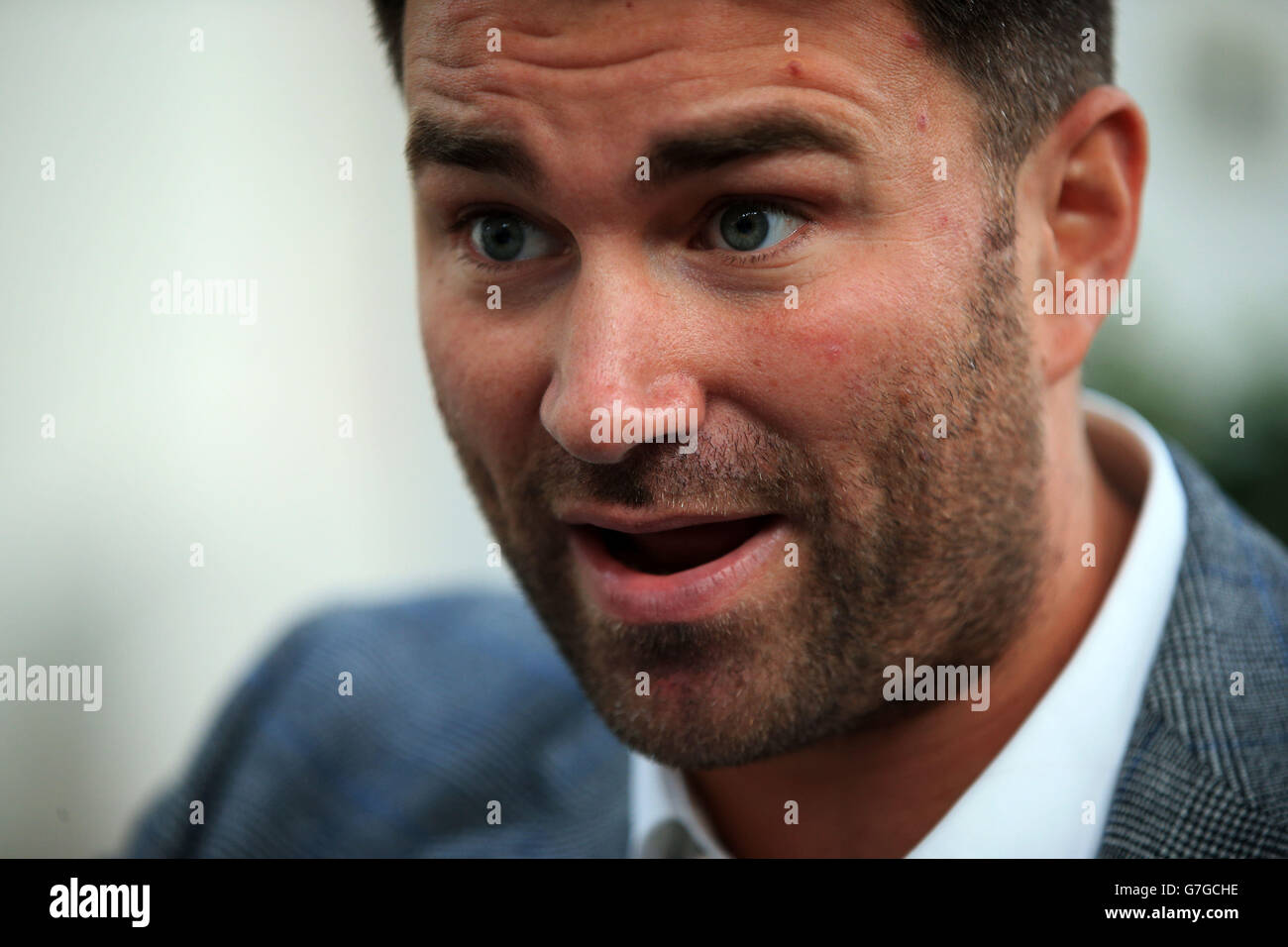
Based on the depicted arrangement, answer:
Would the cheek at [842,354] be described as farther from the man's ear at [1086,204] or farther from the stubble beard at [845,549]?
the man's ear at [1086,204]

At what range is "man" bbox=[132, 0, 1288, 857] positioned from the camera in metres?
1.34


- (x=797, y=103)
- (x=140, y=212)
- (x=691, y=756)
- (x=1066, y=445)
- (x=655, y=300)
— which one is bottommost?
(x=691, y=756)

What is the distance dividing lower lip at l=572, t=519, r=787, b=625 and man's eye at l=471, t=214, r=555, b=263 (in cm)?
34

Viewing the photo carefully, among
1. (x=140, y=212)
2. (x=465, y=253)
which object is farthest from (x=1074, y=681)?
(x=140, y=212)

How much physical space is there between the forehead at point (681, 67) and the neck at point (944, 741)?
516 mm

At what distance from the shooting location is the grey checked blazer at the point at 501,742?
1.43m

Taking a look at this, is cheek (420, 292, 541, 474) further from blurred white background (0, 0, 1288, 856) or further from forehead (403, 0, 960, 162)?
blurred white background (0, 0, 1288, 856)

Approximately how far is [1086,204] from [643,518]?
27.3 inches

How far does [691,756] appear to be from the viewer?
1.49 meters

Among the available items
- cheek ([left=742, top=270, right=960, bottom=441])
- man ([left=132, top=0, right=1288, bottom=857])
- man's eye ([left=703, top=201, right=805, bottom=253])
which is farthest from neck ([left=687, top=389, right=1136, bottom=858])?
man's eye ([left=703, top=201, right=805, bottom=253])

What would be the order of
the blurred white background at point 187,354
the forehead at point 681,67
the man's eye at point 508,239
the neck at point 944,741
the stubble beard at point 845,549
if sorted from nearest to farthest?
the forehead at point 681,67 → the stubble beard at point 845,549 → the man's eye at point 508,239 → the neck at point 944,741 → the blurred white background at point 187,354

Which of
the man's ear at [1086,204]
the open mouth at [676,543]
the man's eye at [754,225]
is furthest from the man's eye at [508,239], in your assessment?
the man's ear at [1086,204]
